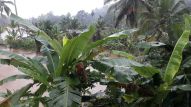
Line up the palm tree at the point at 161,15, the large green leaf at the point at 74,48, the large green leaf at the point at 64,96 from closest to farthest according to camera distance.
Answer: the large green leaf at the point at 64,96 < the large green leaf at the point at 74,48 < the palm tree at the point at 161,15

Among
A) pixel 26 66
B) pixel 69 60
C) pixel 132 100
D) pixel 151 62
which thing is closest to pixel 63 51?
pixel 69 60

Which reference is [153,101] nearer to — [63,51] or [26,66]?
[63,51]

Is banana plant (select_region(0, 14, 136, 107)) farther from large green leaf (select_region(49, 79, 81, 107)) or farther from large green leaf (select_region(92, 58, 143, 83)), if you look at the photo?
large green leaf (select_region(92, 58, 143, 83))

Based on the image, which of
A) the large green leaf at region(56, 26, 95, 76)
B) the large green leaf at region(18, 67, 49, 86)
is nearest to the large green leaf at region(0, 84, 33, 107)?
the large green leaf at region(18, 67, 49, 86)

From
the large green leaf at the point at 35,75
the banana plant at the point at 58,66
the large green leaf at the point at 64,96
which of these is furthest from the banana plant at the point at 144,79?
the large green leaf at the point at 35,75

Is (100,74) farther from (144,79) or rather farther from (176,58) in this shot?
(176,58)

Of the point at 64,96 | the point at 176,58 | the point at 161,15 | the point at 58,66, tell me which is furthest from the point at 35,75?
the point at 161,15

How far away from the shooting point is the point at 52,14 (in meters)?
74.2

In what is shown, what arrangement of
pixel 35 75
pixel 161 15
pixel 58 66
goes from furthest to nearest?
pixel 161 15 → pixel 58 66 → pixel 35 75

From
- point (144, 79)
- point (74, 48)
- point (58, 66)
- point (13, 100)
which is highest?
point (74, 48)

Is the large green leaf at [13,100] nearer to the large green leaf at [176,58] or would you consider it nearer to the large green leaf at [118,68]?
the large green leaf at [118,68]

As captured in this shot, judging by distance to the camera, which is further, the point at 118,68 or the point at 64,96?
the point at 118,68

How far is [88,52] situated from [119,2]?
1944 cm

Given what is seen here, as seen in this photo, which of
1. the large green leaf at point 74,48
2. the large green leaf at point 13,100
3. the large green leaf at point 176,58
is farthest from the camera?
the large green leaf at point 13,100
